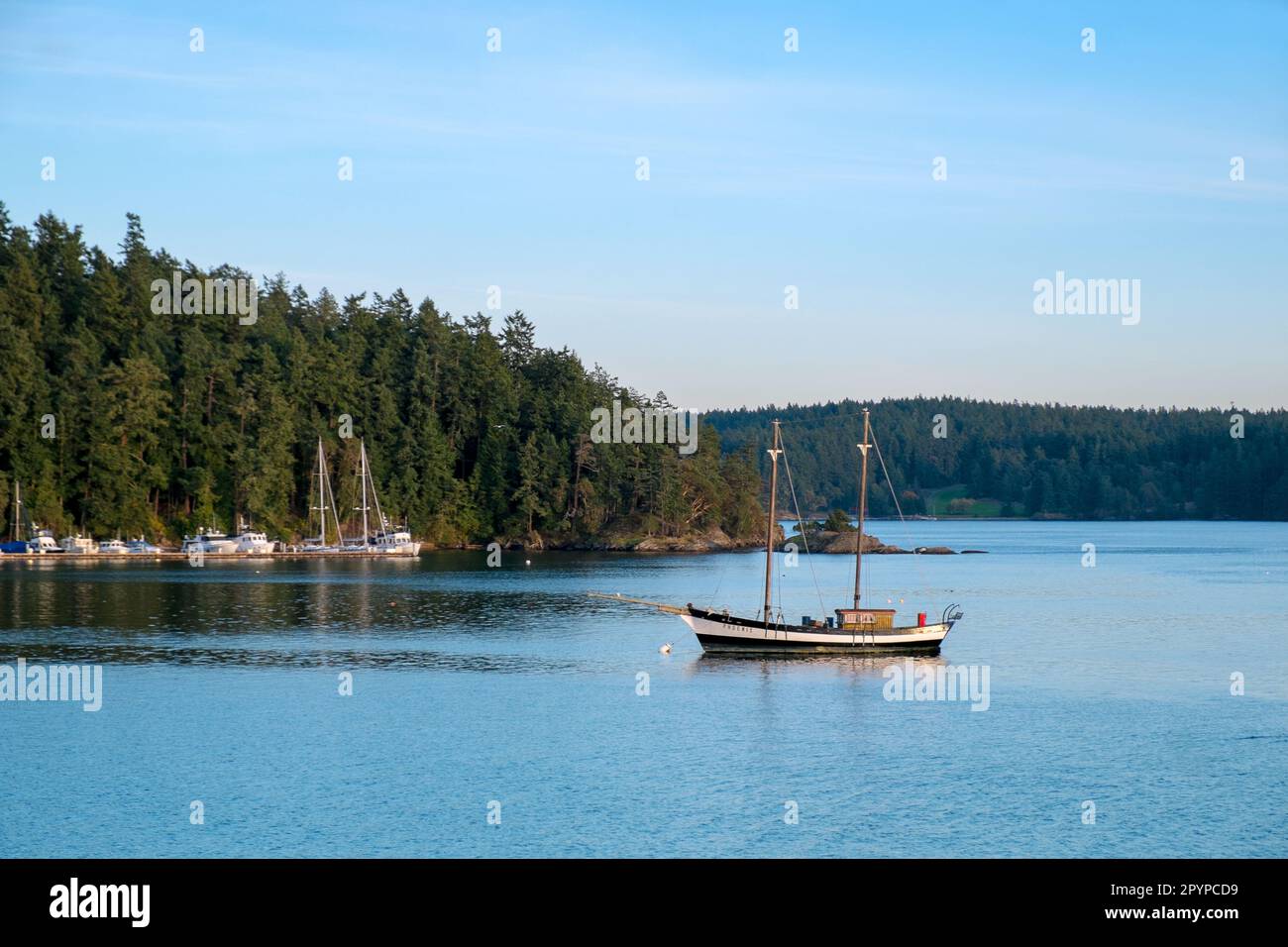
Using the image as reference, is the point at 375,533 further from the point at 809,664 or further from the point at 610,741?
the point at 610,741

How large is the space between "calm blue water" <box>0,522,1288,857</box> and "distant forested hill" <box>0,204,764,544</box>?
55.6m

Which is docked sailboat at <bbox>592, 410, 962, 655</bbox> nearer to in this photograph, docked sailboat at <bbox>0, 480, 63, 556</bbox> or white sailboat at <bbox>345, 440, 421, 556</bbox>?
white sailboat at <bbox>345, 440, 421, 556</bbox>

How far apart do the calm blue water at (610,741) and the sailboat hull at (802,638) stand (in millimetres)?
1050

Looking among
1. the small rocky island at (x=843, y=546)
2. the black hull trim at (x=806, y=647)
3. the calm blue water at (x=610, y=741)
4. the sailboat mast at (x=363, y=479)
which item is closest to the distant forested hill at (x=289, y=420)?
the sailboat mast at (x=363, y=479)

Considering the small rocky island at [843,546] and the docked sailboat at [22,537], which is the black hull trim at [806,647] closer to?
the docked sailboat at [22,537]

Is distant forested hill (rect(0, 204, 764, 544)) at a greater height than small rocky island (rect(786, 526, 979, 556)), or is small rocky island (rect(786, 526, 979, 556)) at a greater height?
distant forested hill (rect(0, 204, 764, 544))

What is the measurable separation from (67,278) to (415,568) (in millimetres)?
59540

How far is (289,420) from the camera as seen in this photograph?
443 feet

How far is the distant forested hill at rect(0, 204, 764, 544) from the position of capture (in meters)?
124

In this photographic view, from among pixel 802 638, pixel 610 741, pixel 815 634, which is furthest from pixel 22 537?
pixel 610 741

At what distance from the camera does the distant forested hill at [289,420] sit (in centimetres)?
12388

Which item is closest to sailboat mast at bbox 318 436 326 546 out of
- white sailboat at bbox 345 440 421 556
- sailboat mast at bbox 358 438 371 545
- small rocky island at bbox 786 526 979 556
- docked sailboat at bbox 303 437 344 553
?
docked sailboat at bbox 303 437 344 553
